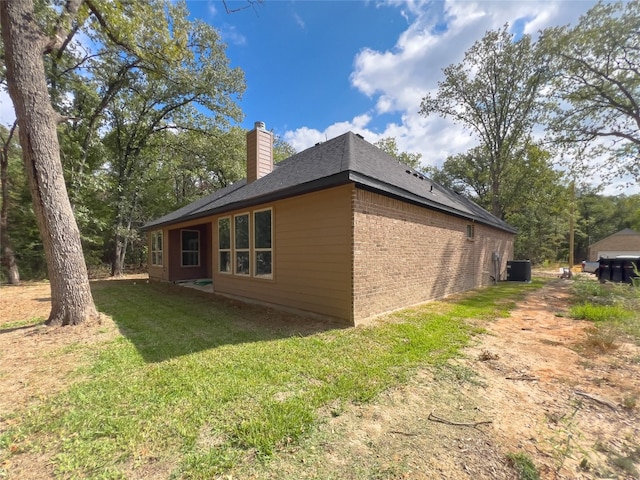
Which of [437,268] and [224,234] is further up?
[224,234]

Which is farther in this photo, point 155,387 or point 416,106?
point 416,106

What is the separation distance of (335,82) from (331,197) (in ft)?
33.4

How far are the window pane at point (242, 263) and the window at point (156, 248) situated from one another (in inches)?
289

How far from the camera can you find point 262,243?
7281 mm

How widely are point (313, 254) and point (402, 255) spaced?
6.96 ft

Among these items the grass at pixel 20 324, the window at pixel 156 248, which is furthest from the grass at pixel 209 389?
the window at pixel 156 248

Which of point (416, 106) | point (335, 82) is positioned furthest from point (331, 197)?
point (416, 106)

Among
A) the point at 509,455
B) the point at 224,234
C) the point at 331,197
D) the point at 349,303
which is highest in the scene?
the point at 331,197

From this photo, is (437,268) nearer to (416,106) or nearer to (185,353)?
(185,353)

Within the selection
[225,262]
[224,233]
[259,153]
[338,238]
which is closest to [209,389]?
[338,238]

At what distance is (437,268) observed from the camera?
320 inches

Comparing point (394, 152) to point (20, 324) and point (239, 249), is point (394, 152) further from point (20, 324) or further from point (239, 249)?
point (20, 324)

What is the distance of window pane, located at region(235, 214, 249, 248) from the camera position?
7.79 metres

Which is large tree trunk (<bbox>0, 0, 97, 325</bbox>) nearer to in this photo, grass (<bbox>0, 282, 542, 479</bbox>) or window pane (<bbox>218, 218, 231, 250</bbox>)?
grass (<bbox>0, 282, 542, 479</bbox>)
